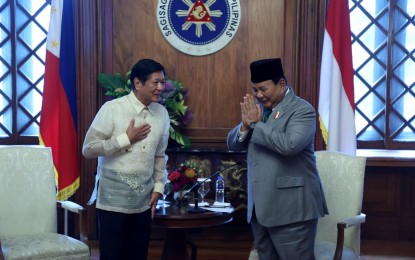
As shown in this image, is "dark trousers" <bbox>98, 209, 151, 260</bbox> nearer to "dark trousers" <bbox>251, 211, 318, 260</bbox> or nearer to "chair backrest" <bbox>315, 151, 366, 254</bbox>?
"dark trousers" <bbox>251, 211, 318, 260</bbox>

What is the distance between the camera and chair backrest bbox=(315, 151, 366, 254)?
2918 millimetres

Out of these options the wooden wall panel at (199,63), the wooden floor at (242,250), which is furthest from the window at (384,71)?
the wooden wall panel at (199,63)

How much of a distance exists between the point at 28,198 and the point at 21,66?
176 cm

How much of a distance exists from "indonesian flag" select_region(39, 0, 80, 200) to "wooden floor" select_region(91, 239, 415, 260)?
24.7 inches

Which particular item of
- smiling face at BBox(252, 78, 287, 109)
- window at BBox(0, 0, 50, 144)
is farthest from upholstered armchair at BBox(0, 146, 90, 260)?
window at BBox(0, 0, 50, 144)

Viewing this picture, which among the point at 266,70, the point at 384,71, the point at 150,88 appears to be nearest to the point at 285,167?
the point at 266,70

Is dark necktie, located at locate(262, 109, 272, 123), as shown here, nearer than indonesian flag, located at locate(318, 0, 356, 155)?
Yes

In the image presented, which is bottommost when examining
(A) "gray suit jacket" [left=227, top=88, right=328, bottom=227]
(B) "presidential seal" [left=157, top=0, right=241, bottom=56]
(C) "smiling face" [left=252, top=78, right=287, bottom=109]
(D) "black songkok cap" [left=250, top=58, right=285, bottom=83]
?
(A) "gray suit jacket" [left=227, top=88, right=328, bottom=227]

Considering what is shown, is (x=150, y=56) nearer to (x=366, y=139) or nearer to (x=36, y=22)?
(x=36, y=22)

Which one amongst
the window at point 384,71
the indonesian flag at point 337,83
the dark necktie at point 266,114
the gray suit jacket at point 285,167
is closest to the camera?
the gray suit jacket at point 285,167

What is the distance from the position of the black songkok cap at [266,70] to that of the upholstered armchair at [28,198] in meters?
1.27

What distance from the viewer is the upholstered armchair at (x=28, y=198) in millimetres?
3072

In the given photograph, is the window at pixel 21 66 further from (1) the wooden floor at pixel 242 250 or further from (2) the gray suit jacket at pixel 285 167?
(2) the gray suit jacket at pixel 285 167

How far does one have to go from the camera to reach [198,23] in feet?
14.0
